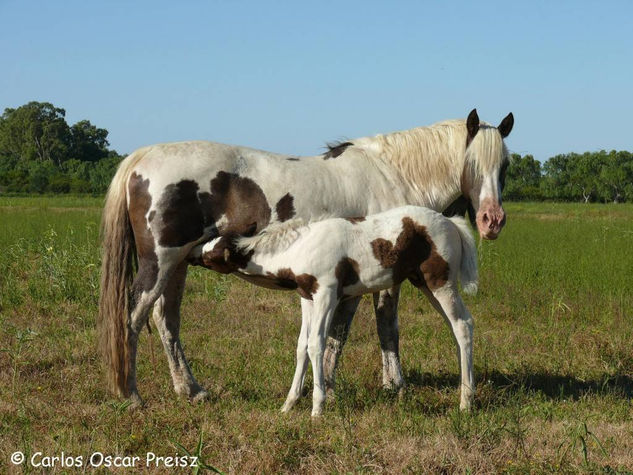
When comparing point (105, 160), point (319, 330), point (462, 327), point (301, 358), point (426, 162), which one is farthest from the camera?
point (105, 160)

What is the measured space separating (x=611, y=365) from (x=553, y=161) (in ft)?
311

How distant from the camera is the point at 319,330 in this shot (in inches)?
184

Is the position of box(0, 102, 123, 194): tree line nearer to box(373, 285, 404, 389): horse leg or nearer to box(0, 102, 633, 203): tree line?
box(0, 102, 633, 203): tree line

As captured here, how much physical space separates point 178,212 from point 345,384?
5.93 feet

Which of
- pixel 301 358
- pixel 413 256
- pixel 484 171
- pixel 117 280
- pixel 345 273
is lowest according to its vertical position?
pixel 301 358

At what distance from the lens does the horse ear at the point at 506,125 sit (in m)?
5.59

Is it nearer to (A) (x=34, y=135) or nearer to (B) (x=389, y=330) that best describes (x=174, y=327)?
(B) (x=389, y=330)

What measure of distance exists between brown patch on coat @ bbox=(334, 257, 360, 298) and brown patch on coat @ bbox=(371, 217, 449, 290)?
0.18m

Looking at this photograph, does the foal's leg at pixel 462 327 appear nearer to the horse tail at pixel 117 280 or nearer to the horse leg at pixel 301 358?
the horse leg at pixel 301 358

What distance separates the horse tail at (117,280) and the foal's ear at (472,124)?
2.56 meters

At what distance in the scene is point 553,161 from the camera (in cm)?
9562

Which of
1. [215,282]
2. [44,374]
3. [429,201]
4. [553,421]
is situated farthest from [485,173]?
[215,282]

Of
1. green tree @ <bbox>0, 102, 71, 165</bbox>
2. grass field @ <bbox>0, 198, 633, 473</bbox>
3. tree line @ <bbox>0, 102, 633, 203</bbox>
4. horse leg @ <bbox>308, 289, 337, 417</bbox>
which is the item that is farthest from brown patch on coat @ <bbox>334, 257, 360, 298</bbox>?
green tree @ <bbox>0, 102, 71, 165</bbox>

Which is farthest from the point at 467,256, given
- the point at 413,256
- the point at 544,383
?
the point at 544,383
